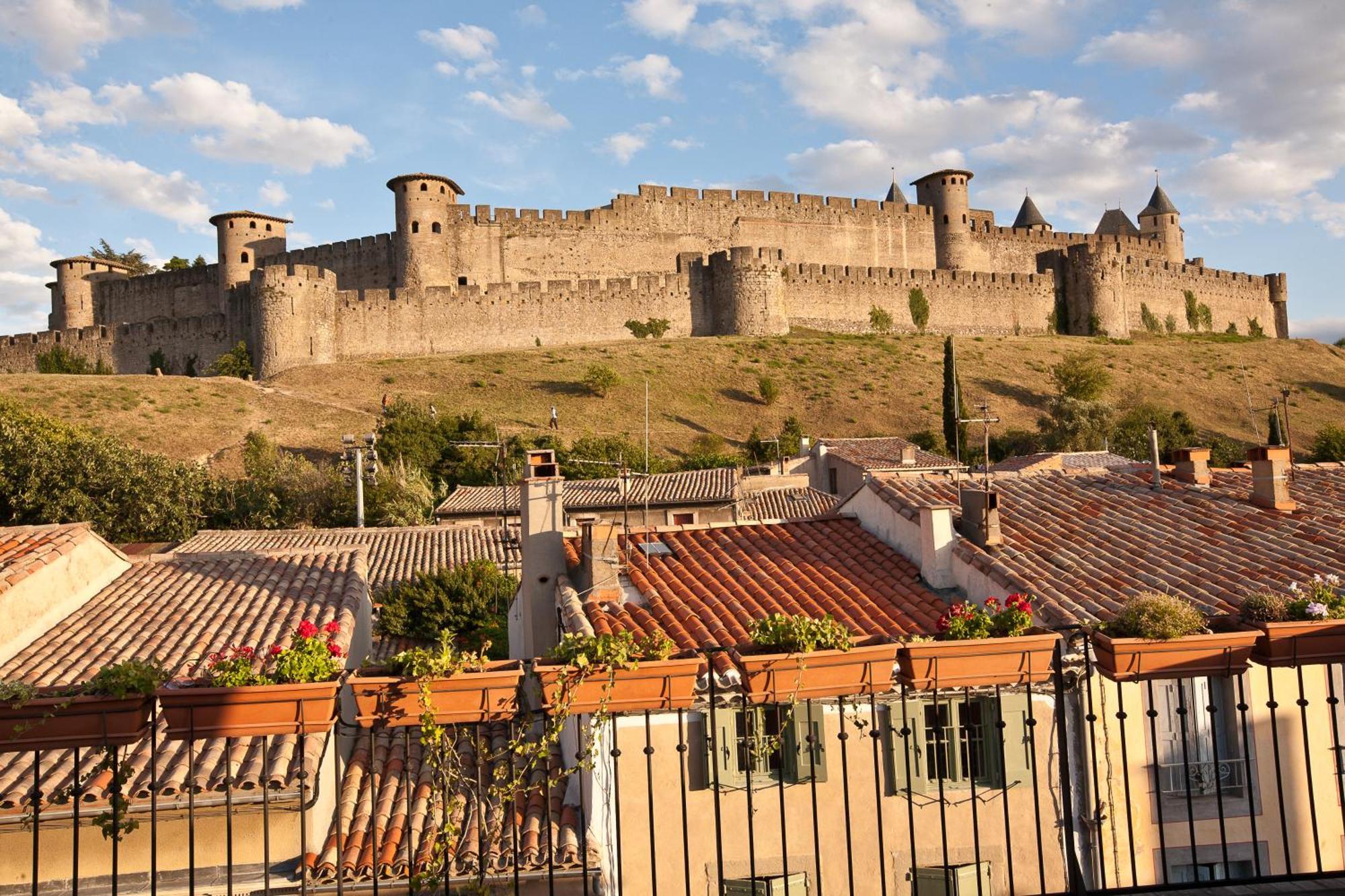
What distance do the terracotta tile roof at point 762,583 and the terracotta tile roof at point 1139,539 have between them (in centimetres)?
78

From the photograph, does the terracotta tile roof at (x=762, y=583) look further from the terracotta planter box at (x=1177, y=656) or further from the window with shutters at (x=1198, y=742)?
the terracotta planter box at (x=1177, y=656)

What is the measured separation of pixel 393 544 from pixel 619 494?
9.53 meters

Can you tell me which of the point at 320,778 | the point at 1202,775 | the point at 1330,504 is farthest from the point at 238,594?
the point at 1330,504

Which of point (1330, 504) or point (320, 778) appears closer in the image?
point (320, 778)

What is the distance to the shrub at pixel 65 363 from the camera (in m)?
67.0

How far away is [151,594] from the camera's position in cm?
1367

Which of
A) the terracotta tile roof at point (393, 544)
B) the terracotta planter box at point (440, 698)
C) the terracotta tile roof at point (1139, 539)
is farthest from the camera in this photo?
the terracotta tile roof at point (393, 544)

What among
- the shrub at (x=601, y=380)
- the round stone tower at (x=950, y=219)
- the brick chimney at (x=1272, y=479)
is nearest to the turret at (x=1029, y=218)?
the round stone tower at (x=950, y=219)

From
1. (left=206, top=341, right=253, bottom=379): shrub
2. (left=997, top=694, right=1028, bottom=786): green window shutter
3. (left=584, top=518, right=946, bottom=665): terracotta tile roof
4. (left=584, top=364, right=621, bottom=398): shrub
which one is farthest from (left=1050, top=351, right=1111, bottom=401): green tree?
(left=997, top=694, right=1028, bottom=786): green window shutter

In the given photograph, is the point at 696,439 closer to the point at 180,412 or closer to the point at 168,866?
the point at 180,412

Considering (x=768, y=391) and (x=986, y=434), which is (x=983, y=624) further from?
(x=768, y=391)

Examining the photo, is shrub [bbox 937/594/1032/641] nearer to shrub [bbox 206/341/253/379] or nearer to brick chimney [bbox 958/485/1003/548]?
brick chimney [bbox 958/485/1003/548]

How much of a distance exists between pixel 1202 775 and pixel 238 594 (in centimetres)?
1096

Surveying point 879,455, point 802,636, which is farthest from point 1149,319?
point 802,636
